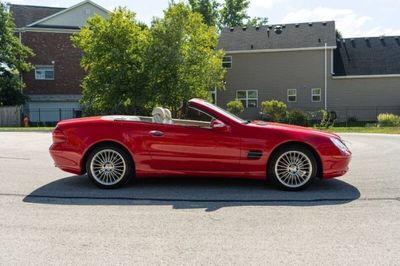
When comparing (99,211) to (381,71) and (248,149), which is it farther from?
(381,71)

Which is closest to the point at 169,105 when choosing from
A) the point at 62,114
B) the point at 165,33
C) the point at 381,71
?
the point at 165,33

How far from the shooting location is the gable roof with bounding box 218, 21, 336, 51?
37281mm

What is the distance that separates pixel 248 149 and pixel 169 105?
19.9 metres

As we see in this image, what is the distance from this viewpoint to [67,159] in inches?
288

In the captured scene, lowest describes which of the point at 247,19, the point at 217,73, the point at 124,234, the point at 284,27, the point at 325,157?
the point at 124,234

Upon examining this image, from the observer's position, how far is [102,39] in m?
27.0

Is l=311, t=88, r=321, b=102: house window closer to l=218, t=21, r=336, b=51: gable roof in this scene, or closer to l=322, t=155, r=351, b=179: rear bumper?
l=218, t=21, r=336, b=51: gable roof

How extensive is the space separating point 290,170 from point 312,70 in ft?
103

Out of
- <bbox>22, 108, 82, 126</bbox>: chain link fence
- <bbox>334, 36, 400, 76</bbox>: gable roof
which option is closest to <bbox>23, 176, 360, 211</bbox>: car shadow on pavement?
<bbox>334, 36, 400, 76</bbox>: gable roof

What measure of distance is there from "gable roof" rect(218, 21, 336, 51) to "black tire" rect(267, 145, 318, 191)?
3134 centimetres

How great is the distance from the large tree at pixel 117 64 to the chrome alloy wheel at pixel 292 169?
66.5ft

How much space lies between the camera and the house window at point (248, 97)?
38.4 metres

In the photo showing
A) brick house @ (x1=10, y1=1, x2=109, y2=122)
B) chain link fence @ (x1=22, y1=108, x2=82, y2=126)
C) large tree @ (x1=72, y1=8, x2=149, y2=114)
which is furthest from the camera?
brick house @ (x1=10, y1=1, x2=109, y2=122)

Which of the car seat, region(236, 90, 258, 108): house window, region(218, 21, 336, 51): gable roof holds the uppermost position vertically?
region(218, 21, 336, 51): gable roof
